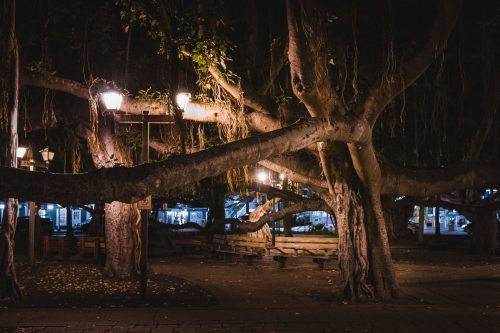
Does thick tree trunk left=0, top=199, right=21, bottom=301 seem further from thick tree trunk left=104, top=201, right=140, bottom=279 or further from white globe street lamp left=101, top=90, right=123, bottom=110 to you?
thick tree trunk left=104, top=201, right=140, bottom=279

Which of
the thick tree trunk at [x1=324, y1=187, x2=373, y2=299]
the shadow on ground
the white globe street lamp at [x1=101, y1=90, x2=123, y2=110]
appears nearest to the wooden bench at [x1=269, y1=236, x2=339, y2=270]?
the shadow on ground

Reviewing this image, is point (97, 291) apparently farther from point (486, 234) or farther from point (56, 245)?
point (486, 234)

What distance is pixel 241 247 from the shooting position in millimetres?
20312

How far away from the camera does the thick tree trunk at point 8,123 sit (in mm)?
10805

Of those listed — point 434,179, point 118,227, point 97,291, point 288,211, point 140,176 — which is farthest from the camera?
point 288,211

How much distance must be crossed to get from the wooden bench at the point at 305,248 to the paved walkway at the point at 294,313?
2.95 meters

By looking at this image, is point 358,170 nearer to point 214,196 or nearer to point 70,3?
point 70,3

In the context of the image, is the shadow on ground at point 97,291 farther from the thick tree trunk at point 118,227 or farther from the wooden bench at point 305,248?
the wooden bench at point 305,248

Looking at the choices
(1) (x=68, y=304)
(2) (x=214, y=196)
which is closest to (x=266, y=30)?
(1) (x=68, y=304)

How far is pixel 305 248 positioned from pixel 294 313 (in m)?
8.36

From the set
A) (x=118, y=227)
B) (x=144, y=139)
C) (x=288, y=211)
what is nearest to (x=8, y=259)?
(x=144, y=139)

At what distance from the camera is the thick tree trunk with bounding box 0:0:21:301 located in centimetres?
1080

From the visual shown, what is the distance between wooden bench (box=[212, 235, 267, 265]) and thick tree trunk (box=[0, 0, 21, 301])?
29.9 feet

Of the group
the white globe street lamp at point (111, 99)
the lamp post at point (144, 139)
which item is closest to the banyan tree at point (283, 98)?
the lamp post at point (144, 139)
